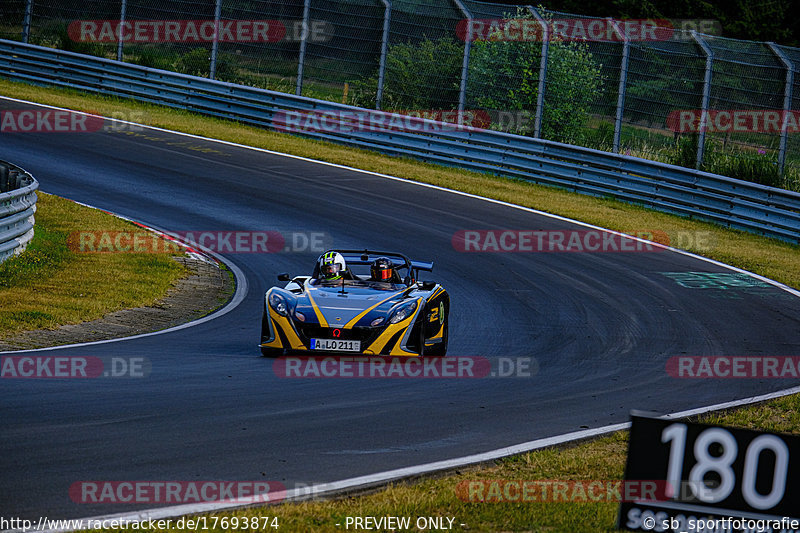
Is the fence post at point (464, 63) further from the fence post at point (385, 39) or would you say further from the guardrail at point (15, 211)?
the guardrail at point (15, 211)

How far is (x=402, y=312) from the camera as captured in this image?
10.9 meters

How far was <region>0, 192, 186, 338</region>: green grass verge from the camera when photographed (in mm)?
12172

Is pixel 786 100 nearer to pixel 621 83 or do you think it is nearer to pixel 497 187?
pixel 621 83

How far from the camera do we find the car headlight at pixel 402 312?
1081cm

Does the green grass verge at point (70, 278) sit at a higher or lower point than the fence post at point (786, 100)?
lower

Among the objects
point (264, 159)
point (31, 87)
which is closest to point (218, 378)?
point (264, 159)

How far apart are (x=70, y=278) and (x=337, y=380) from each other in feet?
20.1

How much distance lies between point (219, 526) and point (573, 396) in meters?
5.09

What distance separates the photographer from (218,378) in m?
9.41

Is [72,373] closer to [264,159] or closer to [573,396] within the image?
[573,396]

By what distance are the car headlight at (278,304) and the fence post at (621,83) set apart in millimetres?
14598

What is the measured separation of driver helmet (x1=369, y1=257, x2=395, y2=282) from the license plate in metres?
1.73

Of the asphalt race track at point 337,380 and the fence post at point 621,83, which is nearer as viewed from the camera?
the asphalt race track at point 337,380

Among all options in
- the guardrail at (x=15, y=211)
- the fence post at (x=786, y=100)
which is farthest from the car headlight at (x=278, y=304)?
the fence post at (x=786, y=100)
